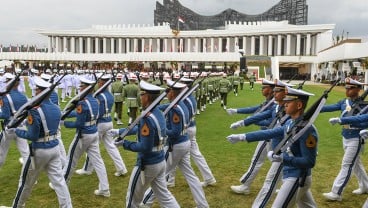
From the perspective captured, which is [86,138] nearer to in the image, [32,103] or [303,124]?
[32,103]

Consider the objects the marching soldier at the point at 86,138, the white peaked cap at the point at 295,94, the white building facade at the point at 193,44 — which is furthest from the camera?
the white building facade at the point at 193,44

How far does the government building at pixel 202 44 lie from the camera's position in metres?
83.5

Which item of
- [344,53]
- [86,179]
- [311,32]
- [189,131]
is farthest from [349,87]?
[311,32]

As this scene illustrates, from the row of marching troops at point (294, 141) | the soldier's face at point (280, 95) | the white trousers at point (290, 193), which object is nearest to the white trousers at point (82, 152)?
the row of marching troops at point (294, 141)

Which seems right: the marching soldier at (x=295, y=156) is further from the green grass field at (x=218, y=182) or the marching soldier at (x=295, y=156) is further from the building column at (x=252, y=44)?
the building column at (x=252, y=44)

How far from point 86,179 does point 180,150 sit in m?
3.16

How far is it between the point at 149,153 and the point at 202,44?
101 meters

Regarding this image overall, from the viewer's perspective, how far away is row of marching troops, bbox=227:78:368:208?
5336 mm

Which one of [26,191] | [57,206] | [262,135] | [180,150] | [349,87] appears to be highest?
[349,87]

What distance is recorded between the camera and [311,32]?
297ft

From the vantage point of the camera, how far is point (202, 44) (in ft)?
348

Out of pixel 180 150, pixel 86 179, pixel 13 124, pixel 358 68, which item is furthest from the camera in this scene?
pixel 358 68

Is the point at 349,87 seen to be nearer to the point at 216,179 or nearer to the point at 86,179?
the point at 216,179

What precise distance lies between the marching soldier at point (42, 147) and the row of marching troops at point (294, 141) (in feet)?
8.93
